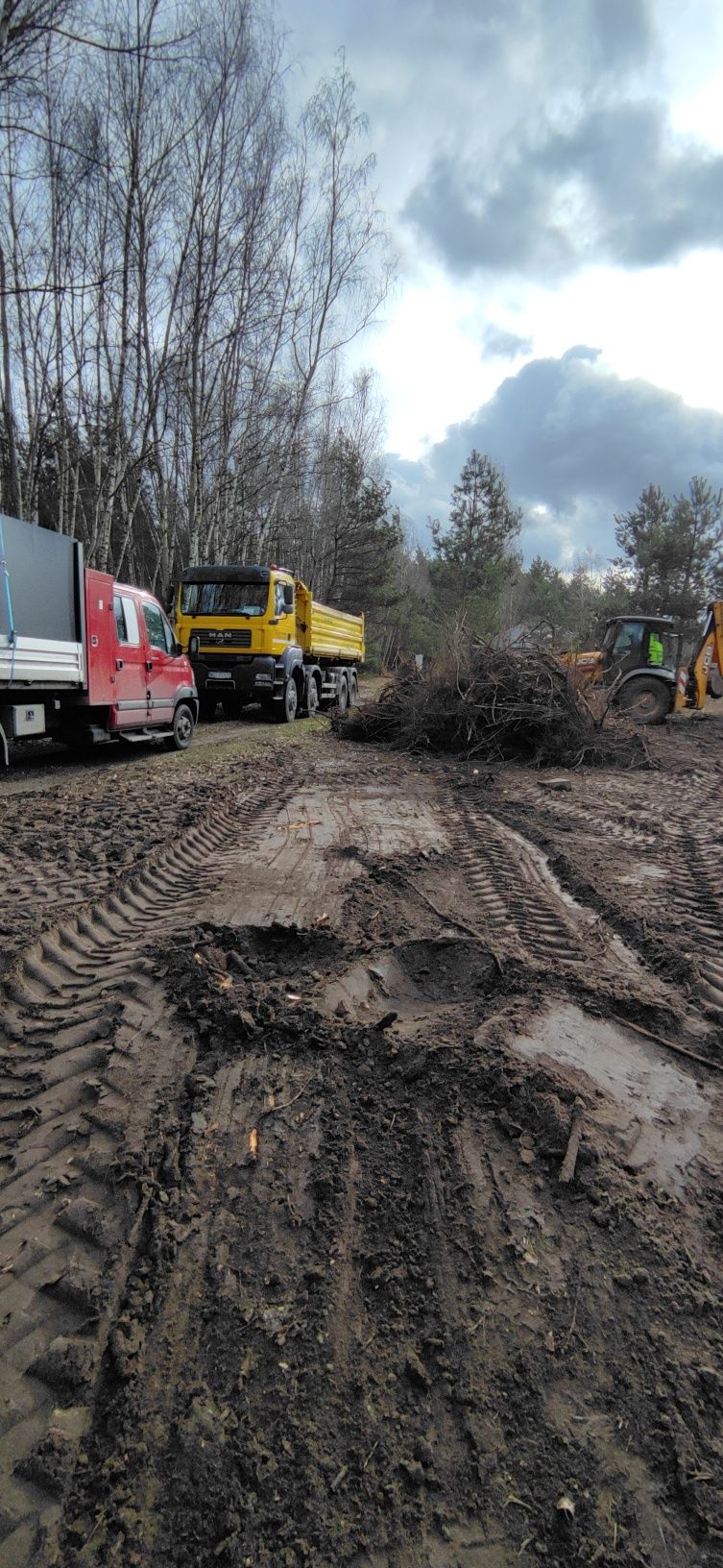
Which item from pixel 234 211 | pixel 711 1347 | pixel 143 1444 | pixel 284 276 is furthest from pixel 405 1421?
pixel 284 276

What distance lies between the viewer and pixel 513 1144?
91.4 inches

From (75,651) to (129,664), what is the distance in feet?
3.86

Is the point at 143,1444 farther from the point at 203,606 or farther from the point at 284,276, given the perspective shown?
the point at 284,276

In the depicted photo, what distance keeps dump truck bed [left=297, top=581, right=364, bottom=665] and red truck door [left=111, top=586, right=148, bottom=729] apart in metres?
7.15

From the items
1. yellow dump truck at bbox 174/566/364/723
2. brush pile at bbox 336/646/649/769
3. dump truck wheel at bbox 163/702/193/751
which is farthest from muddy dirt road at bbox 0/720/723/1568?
yellow dump truck at bbox 174/566/364/723

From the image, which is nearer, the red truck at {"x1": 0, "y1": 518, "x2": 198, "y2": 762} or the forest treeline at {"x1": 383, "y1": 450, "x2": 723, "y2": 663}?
the red truck at {"x1": 0, "y1": 518, "x2": 198, "y2": 762}

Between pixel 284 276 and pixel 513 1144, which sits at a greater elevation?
pixel 284 276

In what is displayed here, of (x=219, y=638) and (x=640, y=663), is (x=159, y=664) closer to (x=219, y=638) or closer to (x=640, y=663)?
(x=219, y=638)

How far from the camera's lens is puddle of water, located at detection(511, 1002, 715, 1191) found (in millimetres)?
2334

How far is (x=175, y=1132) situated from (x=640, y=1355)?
141cm

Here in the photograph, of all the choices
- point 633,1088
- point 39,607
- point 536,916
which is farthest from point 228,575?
point 633,1088

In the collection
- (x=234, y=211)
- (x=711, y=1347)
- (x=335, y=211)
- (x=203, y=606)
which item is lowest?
(x=711, y=1347)

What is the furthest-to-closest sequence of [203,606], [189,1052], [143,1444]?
[203,606]
[189,1052]
[143,1444]

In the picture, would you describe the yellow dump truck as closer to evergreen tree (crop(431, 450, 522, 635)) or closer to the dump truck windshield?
the dump truck windshield
